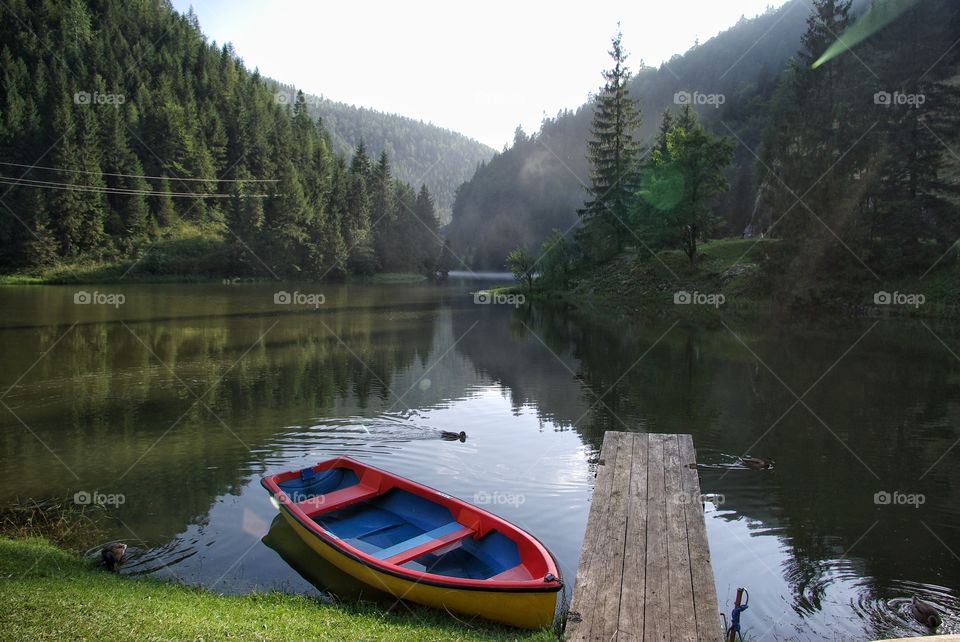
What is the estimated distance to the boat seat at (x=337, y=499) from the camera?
1048 cm

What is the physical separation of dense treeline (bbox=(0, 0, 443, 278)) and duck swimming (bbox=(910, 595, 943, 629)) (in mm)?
100268

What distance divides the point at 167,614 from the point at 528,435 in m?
11.7

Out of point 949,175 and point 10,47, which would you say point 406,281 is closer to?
point 949,175

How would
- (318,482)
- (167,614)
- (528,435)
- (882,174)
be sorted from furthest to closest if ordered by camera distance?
(882,174), (528,435), (318,482), (167,614)

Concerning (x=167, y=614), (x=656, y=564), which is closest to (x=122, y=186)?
(x=167, y=614)

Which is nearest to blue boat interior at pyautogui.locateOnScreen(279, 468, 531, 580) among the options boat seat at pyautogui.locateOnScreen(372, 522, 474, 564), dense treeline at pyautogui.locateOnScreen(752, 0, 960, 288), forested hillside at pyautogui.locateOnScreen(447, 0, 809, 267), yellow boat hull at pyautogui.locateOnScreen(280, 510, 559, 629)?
boat seat at pyautogui.locateOnScreen(372, 522, 474, 564)

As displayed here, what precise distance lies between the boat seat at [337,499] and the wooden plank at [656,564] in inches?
193

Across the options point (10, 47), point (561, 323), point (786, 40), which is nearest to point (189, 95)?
point (10, 47)

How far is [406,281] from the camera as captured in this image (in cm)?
11688

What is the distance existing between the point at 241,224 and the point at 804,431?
4035 inches

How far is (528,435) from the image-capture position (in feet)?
57.7

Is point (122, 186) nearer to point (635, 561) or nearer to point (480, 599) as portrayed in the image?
point (480, 599)

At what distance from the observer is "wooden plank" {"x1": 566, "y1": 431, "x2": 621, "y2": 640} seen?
6305 mm

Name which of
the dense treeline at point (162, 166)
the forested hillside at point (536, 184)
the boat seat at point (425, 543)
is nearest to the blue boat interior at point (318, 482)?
the boat seat at point (425, 543)
